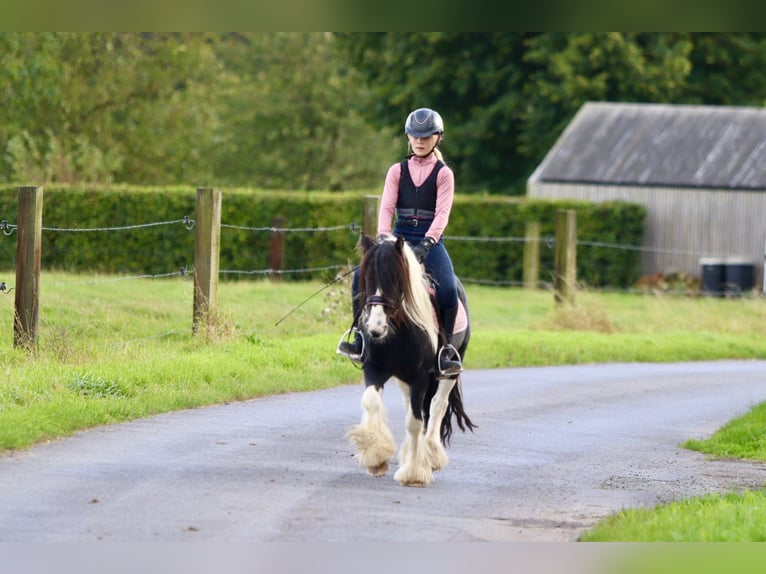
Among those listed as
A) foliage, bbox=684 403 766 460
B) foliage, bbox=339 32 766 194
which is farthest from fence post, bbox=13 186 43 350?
foliage, bbox=339 32 766 194

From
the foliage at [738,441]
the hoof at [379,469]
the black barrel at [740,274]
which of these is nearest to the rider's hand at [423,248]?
the hoof at [379,469]

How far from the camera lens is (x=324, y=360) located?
17.3 metres

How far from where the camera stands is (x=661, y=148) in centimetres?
4478

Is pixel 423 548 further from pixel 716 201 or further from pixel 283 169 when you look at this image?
pixel 283 169

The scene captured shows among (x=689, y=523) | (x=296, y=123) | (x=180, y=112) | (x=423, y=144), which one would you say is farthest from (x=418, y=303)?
(x=296, y=123)

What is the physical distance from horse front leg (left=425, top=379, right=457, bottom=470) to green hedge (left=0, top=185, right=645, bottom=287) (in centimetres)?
1790

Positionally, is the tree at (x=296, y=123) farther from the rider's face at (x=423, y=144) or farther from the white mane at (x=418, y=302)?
the white mane at (x=418, y=302)

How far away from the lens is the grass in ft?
36.2

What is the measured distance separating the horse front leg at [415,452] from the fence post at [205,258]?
7230 mm

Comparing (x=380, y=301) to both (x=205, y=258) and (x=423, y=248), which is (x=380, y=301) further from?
(x=205, y=258)

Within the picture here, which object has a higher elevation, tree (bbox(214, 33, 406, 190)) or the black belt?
tree (bbox(214, 33, 406, 190))

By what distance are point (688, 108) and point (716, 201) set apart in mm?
5213

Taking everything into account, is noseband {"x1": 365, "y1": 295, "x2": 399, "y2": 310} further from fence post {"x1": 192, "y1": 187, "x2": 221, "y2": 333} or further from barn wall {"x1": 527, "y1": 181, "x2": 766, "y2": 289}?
barn wall {"x1": 527, "y1": 181, "x2": 766, "y2": 289}

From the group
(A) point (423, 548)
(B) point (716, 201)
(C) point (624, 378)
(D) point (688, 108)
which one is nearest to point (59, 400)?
(A) point (423, 548)
